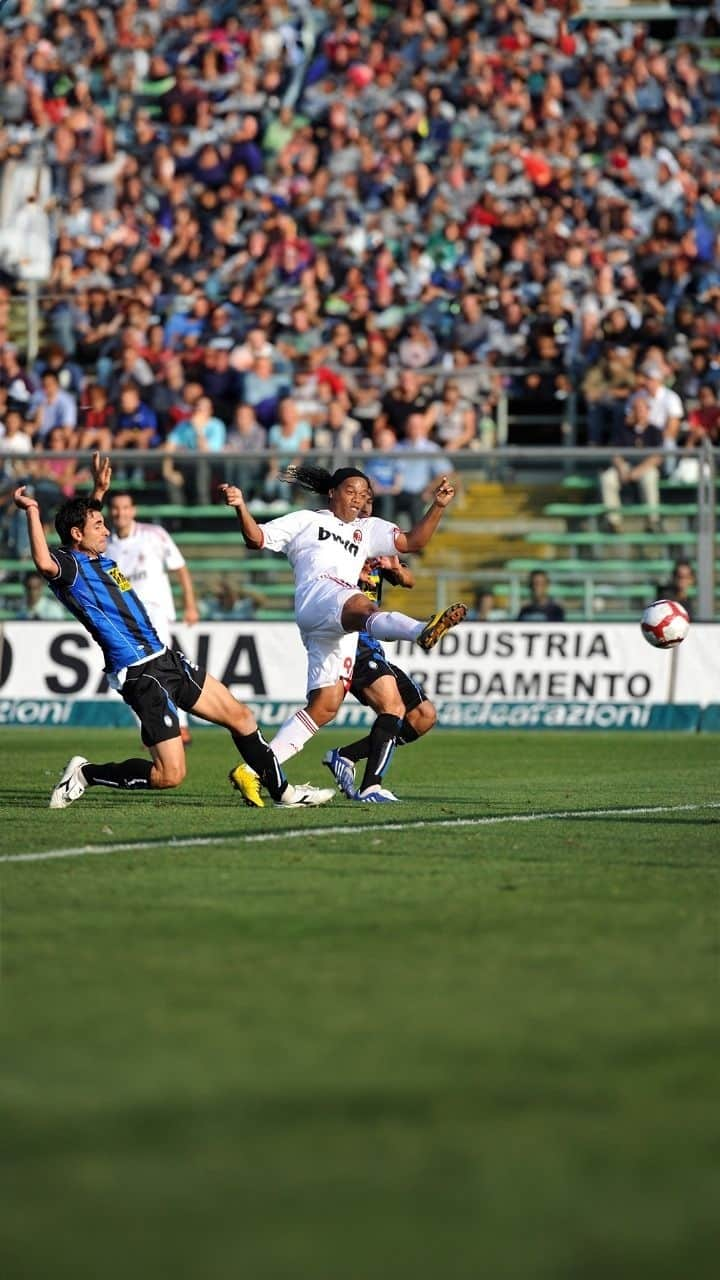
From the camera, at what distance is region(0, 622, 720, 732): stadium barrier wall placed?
21375mm

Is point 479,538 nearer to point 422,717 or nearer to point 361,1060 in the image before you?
point 422,717

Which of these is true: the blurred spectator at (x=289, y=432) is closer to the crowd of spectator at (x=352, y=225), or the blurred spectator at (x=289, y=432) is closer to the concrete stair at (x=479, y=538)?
the crowd of spectator at (x=352, y=225)

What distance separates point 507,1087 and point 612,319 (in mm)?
20358

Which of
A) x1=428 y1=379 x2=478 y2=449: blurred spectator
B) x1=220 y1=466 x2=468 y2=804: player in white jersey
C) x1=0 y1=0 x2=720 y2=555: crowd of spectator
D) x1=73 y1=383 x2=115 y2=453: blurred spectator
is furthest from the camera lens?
x1=0 y1=0 x2=720 y2=555: crowd of spectator

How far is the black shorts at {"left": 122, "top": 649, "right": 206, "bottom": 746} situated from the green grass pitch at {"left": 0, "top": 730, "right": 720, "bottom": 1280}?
212 cm

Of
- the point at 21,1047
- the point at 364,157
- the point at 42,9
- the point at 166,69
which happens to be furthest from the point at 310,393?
the point at 21,1047

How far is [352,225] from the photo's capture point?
27.4m

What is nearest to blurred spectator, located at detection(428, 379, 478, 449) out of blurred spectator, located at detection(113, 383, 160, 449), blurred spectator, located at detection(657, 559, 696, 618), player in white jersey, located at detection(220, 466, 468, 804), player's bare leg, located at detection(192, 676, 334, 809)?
blurred spectator, located at detection(113, 383, 160, 449)

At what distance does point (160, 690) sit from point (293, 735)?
0.84 meters

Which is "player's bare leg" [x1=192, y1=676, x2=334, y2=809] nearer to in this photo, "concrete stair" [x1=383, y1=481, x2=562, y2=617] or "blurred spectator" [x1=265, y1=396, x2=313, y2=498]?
"concrete stair" [x1=383, y1=481, x2=562, y2=617]

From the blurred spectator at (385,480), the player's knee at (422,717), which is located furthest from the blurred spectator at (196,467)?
the player's knee at (422,717)

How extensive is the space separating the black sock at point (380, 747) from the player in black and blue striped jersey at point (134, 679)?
0.67 m

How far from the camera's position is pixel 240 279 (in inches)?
1073

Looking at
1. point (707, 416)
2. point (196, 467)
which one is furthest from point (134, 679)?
point (707, 416)
